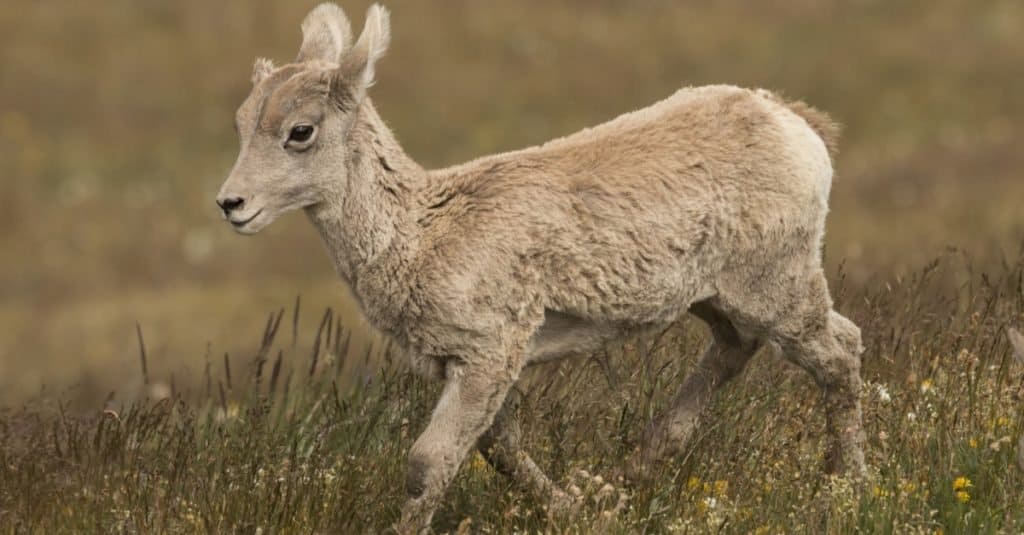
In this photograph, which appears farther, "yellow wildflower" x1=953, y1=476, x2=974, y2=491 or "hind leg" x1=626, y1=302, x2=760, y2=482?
"hind leg" x1=626, y1=302, x2=760, y2=482

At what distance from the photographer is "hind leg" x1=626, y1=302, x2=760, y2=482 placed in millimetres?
8820

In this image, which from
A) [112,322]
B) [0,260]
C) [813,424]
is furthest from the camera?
[0,260]

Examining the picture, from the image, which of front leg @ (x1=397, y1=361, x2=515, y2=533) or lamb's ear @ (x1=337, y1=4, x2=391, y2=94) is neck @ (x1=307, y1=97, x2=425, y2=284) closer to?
lamb's ear @ (x1=337, y1=4, x2=391, y2=94)

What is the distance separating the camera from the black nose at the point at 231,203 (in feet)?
25.0

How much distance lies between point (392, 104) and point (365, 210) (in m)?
24.8

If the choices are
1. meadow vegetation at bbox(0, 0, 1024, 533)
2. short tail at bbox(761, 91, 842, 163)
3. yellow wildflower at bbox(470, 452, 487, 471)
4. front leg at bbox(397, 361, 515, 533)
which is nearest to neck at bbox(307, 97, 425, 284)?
meadow vegetation at bbox(0, 0, 1024, 533)

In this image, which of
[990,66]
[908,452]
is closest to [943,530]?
[908,452]

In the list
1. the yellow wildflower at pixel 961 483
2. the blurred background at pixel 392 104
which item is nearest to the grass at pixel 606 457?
the yellow wildflower at pixel 961 483

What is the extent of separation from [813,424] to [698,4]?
1092 inches

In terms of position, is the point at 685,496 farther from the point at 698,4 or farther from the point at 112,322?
the point at 698,4

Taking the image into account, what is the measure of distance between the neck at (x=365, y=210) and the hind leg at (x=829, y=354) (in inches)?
76.0

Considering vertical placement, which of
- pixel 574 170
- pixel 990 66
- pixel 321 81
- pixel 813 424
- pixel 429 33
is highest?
pixel 321 81

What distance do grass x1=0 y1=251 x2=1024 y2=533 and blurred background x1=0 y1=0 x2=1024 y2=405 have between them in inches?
664

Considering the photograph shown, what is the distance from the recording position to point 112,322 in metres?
26.7
